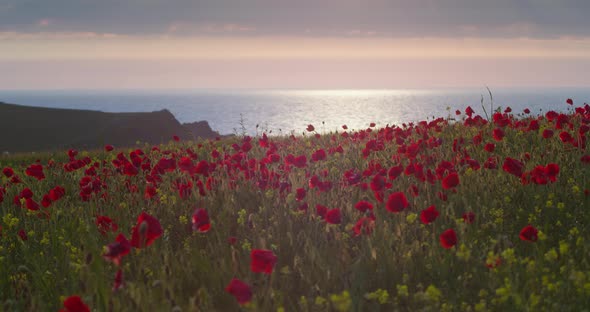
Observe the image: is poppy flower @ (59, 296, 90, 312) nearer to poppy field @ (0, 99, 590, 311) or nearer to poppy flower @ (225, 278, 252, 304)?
poppy field @ (0, 99, 590, 311)

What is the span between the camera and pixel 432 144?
606 cm

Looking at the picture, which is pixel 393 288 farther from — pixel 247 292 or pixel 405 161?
pixel 405 161

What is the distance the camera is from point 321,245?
3781mm

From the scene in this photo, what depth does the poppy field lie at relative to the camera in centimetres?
283

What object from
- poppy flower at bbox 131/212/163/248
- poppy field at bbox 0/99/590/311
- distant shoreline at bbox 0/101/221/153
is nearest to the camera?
poppy flower at bbox 131/212/163/248

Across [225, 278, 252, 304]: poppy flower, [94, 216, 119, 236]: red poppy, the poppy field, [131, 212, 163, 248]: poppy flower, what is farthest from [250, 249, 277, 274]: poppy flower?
[94, 216, 119, 236]: red poppy

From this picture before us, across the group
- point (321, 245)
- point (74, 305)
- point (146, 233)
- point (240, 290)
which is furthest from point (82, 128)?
point (240, 290)

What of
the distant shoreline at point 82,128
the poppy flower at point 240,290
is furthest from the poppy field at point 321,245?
the distant shoreline at point 82,128

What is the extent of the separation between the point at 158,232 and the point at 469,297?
1937 millimetres

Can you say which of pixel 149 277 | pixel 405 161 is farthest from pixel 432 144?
pixel 149 277

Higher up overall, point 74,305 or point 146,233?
point 146,233

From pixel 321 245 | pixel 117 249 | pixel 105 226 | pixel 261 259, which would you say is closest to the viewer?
pixel 261 259

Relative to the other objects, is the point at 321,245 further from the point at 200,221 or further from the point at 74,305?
the point at 74,305

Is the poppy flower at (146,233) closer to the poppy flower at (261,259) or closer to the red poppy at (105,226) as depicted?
the poppy flower at (261,259)
